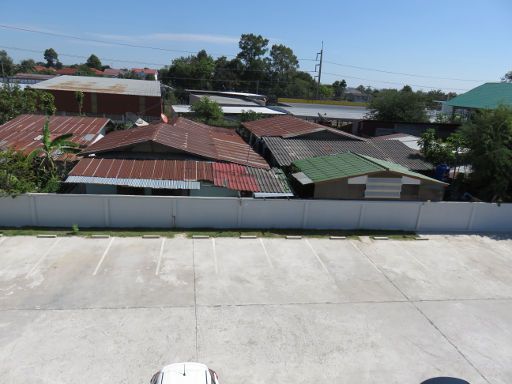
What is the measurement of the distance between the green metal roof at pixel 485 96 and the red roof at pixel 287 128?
19.8m

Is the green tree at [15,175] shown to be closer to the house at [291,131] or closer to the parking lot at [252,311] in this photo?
the parking lot at [252,311]

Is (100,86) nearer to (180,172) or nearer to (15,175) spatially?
(15,175)

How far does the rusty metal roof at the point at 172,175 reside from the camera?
18.5m

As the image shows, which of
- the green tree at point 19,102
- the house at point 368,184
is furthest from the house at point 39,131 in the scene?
the house at point 368,184

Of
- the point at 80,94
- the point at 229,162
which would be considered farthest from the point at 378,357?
the point at 80,94

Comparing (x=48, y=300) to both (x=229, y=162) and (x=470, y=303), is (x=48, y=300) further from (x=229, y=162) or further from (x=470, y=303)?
(x=470, y=303)

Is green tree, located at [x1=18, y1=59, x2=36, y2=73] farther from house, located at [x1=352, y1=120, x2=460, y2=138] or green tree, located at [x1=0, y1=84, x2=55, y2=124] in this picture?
house, located at [x1=352, y1=120, x2=460, y2=138]

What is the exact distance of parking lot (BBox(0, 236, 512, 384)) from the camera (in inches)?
393

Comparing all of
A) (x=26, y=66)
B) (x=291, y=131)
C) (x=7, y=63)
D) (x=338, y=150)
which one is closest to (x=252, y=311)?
(x=338, y=150)

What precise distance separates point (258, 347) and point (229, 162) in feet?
41.0

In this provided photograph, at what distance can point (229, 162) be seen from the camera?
21.7m

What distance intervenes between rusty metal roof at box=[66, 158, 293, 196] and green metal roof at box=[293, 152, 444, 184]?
5.39 ft

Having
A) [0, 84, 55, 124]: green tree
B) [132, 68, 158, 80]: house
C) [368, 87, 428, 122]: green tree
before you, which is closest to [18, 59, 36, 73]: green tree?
[132, 68, 158, 80]: house

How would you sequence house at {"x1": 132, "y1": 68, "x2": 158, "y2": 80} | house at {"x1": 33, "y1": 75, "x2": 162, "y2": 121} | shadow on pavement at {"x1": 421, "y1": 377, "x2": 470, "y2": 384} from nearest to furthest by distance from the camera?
1. shadow on pavement at {"x1": 421, "y1": 377, "x2": 470, "y2": 384}
2. house at {"x1": 33, "y1": 75, "x2": 162, "y2": 121}
3. house at {"x1": 132, "y1": 68, "x2": 158, "y2": 80}
